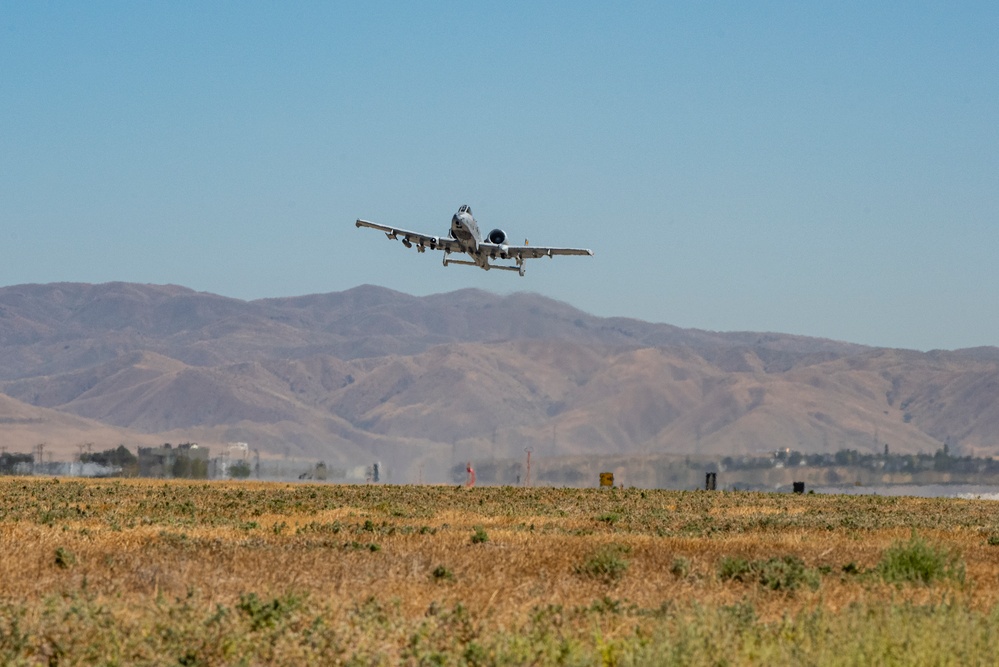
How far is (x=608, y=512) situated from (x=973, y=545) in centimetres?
1685

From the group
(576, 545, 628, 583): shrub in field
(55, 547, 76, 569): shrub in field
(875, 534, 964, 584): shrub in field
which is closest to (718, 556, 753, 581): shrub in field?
(576, 545, 628, 583): shrub in field

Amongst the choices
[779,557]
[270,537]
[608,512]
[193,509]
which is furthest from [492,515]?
[779,557]

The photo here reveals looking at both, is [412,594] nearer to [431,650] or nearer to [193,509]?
[431,650]

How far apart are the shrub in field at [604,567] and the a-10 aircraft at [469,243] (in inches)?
1924

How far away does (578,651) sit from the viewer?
1622 cm

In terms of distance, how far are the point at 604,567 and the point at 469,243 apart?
51.3 m

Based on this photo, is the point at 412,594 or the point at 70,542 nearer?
the point at 412,594

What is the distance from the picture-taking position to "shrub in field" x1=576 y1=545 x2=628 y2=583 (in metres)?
24.4

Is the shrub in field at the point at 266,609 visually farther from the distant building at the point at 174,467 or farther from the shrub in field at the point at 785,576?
Answer: the distant building at the point at 174,467

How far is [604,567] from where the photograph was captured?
24797mm

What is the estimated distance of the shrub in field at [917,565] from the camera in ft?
79.5

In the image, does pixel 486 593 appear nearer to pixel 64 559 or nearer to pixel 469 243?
pixel 64 559

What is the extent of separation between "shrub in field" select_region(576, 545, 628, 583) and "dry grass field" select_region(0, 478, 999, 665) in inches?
1.5

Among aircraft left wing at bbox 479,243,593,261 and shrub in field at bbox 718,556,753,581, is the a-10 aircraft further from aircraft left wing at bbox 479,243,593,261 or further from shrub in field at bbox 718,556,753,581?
shrub in field at bbox 718,556,753,581
